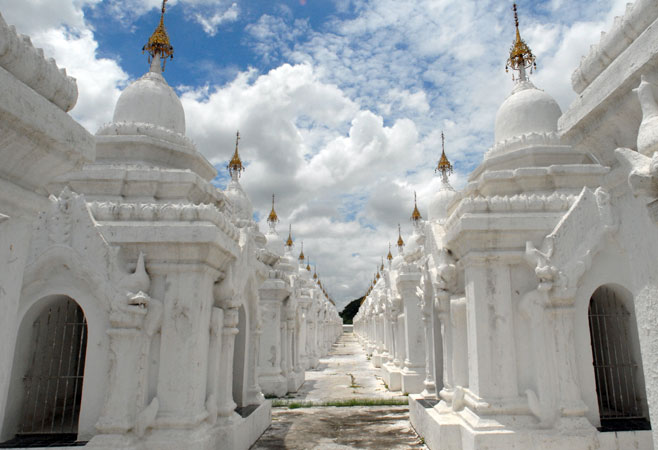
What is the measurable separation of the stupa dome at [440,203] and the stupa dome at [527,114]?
573 cm

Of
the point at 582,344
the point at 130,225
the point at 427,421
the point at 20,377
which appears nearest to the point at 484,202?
the point at 582,344

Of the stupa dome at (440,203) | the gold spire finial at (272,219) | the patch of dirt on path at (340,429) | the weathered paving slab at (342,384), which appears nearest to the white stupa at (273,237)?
the gold spire finial at (272,219)

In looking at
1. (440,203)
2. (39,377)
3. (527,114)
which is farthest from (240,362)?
(440,203)

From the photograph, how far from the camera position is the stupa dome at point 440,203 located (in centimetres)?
1758

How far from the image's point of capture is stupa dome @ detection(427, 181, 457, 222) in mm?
17578

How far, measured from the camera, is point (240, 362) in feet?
31.7

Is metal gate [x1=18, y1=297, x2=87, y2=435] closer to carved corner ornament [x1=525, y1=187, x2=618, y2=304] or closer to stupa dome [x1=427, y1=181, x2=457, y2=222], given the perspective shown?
carved corner ornament [x1=525, y1=187, x2=618, y2=304]

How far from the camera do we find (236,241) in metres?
8.65

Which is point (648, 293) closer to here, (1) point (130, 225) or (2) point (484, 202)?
(2) point (484, 202)

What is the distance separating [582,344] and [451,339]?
2.38m

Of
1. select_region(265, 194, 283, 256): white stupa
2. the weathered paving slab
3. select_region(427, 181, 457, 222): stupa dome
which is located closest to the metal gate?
the weathered paving slab

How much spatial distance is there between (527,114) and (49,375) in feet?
37.7

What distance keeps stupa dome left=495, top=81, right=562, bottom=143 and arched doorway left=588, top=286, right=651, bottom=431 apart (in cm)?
462

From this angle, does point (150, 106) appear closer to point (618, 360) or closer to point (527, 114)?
point (527, 114)
